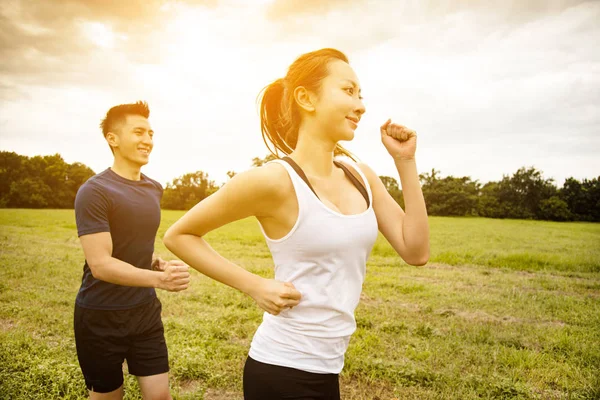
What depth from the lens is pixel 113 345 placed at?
9.74 feet

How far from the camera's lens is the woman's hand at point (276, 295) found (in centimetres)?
169

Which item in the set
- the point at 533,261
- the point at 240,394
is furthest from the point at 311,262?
the point at 533,261

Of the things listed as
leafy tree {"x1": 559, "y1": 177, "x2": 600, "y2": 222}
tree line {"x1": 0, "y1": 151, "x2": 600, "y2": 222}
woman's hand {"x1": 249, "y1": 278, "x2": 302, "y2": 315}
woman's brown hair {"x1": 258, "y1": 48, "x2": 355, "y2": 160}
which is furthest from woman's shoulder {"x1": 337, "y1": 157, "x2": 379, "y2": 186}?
leafy tree {"x1": 559, "y1": 177, "x2": 600, "y2": 222}

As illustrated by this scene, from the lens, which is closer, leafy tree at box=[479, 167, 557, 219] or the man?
the man

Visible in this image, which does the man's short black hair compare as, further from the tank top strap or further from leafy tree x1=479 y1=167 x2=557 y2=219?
leafy tree x1=479 y1=167 x2=557 y2=219

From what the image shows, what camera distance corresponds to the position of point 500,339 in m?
6.26

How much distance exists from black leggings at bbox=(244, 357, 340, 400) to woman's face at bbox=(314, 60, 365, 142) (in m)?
1.08

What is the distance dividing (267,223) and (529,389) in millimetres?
4359

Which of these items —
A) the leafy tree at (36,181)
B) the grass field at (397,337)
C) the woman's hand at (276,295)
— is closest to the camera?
the woman's hand at (276,295)

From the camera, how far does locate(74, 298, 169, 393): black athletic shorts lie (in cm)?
292

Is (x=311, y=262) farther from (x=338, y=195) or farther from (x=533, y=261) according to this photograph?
(x=533, y=261)

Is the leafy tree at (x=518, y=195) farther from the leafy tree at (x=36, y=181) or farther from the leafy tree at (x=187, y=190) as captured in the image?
the leafy tree at (x=36, y=181)

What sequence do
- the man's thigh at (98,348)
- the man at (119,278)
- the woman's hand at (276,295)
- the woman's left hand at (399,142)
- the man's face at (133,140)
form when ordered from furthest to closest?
the man's face at (133,140)
the man's thigh at (98,348)
the man at (119,278)
the woman's left hand at (399,142)
the woman's hand at (276,295)

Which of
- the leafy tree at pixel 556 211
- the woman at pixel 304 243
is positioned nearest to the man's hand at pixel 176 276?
the woman at pixel 304 243
